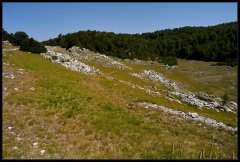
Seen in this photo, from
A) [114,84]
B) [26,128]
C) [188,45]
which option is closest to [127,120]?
[26,128]

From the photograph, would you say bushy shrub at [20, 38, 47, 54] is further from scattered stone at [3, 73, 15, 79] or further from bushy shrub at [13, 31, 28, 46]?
scattered stone at [3, 73, 15, 79]

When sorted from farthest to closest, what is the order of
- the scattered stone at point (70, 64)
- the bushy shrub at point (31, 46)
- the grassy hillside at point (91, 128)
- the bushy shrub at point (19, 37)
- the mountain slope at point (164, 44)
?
1. the mountain slope at point (164, 44)
2. the bushy shrub at point (19, 37)
3. the bushy shrub at point (31, 46)
4. the scattered stone at point (70, 64)
5. the grassy hillside at point (91, 128)

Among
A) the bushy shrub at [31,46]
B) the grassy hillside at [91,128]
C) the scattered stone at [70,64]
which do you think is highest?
the bushy shrub at [31,46]

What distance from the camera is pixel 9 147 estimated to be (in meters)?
20.0

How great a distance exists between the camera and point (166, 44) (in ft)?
538

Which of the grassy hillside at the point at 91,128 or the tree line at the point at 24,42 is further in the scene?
the tree line at the point at 24,42

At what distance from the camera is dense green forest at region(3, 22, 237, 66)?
115m

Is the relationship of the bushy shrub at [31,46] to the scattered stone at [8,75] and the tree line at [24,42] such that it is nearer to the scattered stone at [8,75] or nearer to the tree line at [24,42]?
the tree line at [24,42]

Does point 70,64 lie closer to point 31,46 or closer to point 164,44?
point 31,46

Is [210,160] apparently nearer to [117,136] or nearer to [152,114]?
[117,136]

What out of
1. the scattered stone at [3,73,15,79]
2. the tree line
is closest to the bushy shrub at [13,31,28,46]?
the tree line

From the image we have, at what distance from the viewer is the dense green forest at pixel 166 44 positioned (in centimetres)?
11481

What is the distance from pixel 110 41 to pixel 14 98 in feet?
304

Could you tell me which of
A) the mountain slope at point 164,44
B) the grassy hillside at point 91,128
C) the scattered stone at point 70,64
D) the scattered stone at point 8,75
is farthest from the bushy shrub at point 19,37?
the mountain slope at point 164,44
